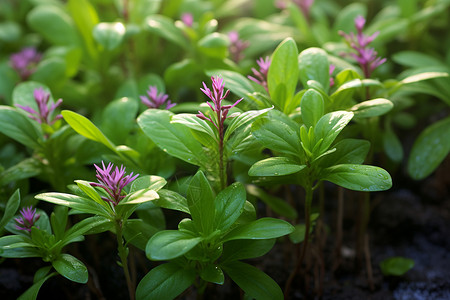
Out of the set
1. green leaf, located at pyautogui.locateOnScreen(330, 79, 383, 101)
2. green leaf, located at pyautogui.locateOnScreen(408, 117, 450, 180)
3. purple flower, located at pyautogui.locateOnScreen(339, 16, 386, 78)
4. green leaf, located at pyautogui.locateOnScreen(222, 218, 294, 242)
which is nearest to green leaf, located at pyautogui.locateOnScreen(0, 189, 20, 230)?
green leaf, located at pyautogui.locateOnScreen(222, 218, 294, 242)

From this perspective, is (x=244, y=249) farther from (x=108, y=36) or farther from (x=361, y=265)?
(x=108, y=36)

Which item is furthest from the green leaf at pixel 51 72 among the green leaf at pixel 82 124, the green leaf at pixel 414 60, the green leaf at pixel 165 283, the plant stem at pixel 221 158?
the green leaf at pixel 414 60

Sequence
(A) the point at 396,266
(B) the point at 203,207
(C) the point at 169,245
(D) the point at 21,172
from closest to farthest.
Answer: (C) the point at 169,245 < (B) the point at 203,207 < (D) the point at 21,172 < (A) the point at 396,266

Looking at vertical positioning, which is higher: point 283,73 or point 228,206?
point 283,73

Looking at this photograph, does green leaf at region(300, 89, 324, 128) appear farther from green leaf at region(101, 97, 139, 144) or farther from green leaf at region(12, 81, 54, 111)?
green leaf at region(12, 81, 54, 111)

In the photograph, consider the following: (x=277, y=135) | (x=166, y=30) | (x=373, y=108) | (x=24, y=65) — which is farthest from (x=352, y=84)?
(x=24, y=65)

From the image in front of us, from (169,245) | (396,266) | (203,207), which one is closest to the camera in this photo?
(169,245)

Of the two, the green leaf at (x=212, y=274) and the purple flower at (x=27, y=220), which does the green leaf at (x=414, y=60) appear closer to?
the green leaf at (x=212, y=274)
